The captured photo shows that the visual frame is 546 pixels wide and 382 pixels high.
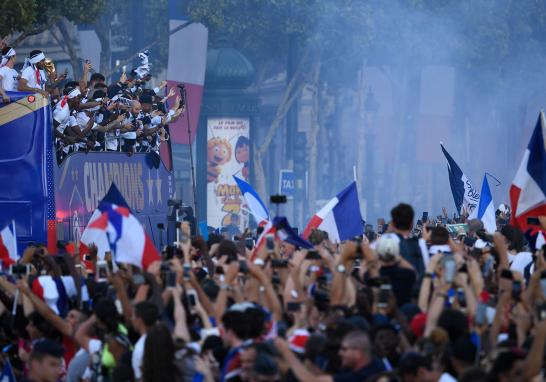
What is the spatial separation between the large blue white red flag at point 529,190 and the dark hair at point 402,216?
326 centimetres

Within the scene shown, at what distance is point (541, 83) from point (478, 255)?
42.3m

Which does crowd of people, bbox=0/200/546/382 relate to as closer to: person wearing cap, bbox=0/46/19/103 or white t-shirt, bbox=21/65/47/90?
white t-shirt, bbox=21/65/47/90

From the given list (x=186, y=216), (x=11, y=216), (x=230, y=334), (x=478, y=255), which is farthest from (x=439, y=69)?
(x=230, y=334)

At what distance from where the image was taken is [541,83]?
5322 centimetres

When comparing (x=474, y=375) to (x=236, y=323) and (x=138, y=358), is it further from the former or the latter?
(x=138, y=358)

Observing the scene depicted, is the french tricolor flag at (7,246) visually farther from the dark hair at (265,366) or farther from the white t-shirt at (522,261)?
the dark hair at (265,366)

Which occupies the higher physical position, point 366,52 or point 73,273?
point 366,52

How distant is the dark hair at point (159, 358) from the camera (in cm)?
756

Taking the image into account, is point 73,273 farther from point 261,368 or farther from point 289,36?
point 289,36

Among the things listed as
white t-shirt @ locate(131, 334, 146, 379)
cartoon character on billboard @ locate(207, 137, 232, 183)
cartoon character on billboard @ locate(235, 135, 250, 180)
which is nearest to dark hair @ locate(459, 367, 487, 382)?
white t-shirt @ locate(131, 334, 146, 379)

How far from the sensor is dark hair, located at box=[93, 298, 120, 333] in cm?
896

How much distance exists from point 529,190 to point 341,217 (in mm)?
2713

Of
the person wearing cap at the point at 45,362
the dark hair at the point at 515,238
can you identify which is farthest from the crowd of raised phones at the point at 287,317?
the dark hair at the point at 515,238

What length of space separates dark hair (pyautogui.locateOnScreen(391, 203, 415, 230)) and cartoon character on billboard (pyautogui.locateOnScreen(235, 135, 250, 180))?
3220cm
